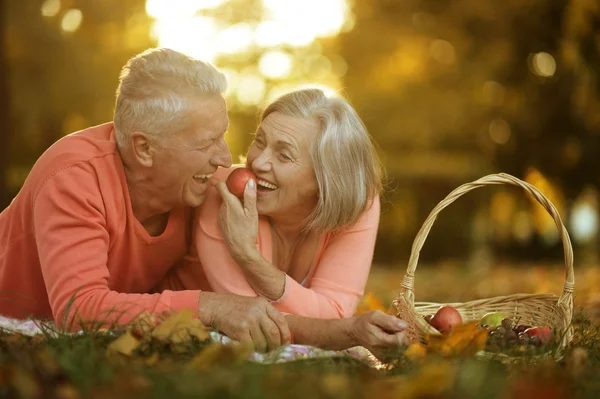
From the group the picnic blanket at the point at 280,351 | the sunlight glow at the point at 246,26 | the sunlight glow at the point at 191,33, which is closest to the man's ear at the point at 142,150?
the picnic blanket at the point at 280,351

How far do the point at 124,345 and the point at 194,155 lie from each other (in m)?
1.16

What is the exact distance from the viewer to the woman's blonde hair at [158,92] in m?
3.59

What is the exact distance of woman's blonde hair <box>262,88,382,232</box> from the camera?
3.76m

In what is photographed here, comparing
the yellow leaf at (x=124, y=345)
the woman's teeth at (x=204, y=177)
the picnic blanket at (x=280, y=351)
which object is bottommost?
the picnic blanket at (x=280, y=351)

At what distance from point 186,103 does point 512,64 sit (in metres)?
8.38

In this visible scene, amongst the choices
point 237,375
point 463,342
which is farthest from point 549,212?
point 237,375

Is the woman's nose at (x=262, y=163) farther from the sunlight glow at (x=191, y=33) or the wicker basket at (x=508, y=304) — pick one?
the sunlight glow at (x=191, y=33)

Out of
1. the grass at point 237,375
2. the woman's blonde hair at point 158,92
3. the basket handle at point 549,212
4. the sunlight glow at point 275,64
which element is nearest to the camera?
the grass at point 237,375

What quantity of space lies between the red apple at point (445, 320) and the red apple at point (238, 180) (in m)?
1.11

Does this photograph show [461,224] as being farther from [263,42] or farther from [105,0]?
[105,0]

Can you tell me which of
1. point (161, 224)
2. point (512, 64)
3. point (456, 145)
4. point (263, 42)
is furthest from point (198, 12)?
point (161, 224)

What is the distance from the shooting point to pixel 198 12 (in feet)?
55.6

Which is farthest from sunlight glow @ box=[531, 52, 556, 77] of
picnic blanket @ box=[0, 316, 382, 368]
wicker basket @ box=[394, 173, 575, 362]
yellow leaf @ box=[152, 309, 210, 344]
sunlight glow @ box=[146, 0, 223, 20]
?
yellow leaf @ box=[152, 309, 210, 344]

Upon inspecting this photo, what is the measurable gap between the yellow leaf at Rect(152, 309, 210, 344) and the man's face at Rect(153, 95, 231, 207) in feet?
2.74
